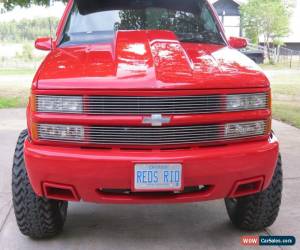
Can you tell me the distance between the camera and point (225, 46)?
4441mm

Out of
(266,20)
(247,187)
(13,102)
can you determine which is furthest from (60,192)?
(266,20)

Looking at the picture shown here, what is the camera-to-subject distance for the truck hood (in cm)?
322

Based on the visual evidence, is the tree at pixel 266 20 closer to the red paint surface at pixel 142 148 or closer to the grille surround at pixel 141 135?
the red paint surface at pixel 142 148

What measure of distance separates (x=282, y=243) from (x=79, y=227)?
1591 mm

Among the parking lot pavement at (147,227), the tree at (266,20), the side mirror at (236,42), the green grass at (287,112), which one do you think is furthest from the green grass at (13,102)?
the tree at (266,20)

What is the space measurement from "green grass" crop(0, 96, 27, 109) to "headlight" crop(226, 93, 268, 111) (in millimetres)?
9106

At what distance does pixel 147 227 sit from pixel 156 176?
1052mm

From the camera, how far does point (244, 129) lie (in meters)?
3.39

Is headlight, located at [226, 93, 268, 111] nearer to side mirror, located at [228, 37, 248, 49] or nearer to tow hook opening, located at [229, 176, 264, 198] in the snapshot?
tow hook opening, located at [229, 176, 264, 198]

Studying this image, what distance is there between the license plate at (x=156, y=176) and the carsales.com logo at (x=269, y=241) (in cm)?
94

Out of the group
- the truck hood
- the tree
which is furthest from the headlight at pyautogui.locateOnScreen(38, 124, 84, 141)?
the tree

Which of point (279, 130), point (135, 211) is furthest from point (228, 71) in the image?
point (279, 130)

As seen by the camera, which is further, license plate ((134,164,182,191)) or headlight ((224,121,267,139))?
headlight ((224,121,267,139))

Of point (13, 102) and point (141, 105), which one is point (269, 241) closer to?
point (141, 105)
